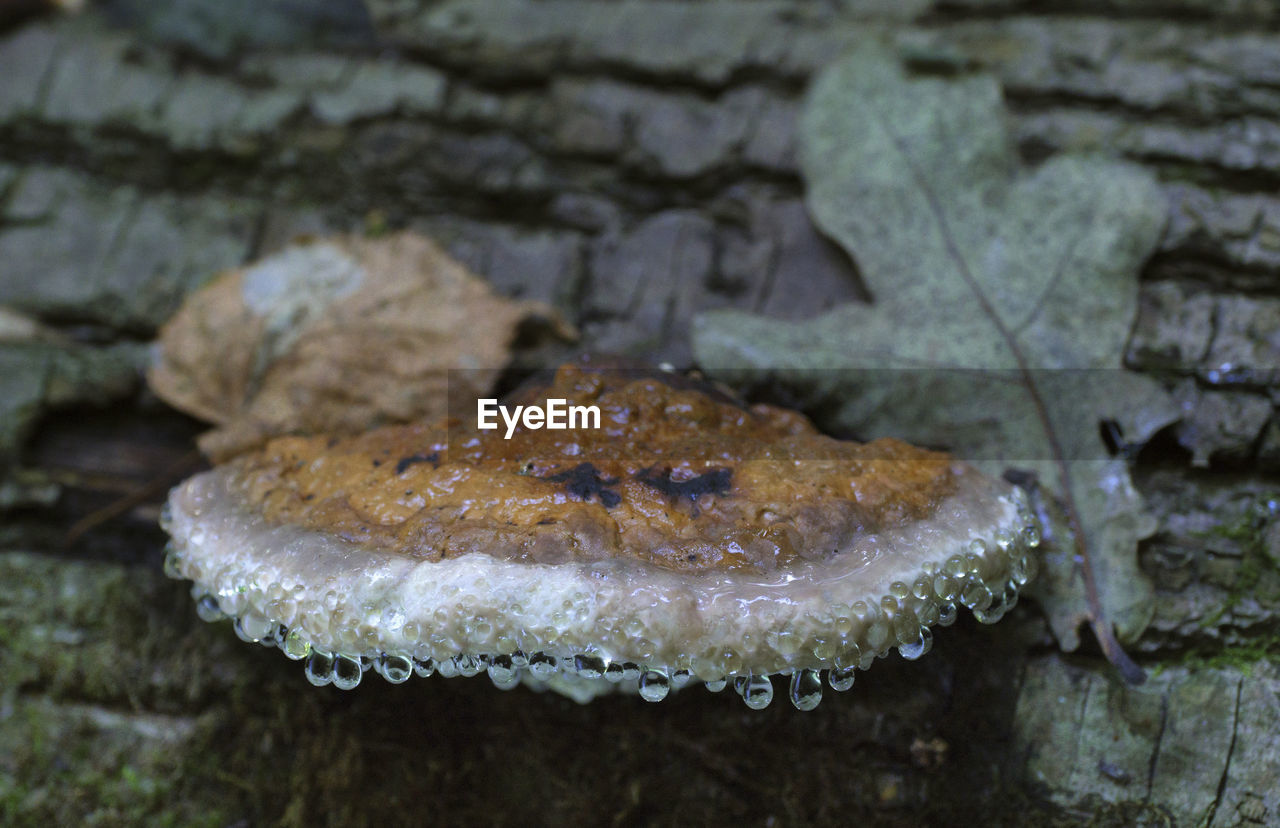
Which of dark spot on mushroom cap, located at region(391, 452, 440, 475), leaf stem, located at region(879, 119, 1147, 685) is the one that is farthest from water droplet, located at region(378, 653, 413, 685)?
leaf stem, located at region(879, 119, 1147, 685)

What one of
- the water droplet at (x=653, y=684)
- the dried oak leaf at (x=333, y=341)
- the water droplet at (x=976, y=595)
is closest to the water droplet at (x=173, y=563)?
the dried oak leaf at (x=333, y=341)

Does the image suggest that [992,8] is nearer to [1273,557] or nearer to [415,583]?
[1273,557]

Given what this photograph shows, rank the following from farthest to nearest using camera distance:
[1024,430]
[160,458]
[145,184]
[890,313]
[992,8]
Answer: [145,184], [992,8], [160,458], [890,313], [1024,430]

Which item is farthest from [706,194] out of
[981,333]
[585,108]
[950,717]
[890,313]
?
[950,717]

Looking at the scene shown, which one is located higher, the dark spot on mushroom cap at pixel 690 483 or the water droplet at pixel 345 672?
the dark spot on mushroom cap at pixel 690 483

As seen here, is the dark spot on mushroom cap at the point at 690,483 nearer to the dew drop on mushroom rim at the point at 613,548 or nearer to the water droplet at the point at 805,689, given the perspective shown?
the dew drop on mushroom rim at the point at 613,548

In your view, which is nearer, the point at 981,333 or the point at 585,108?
the point at 981,333
